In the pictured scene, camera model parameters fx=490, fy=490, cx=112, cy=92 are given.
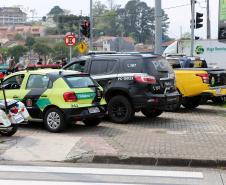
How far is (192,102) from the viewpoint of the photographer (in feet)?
52.6

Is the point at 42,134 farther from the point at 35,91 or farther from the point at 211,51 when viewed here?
the point at 211,51

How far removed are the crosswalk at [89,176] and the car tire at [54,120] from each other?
295 cm

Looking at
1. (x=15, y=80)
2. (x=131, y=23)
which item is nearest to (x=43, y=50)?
(x=131, y=23)

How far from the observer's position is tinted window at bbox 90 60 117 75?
42.7 feet

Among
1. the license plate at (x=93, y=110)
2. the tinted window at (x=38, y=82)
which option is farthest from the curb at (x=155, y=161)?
the tinted window at (x=38, y=82)

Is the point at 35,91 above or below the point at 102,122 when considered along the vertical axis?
above

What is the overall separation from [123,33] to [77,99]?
97.6 metres

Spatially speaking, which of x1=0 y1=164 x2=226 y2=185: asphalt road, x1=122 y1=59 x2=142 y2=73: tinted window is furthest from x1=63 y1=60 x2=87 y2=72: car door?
x1=0 y1=164 x2=226 y2=185: asphalt road

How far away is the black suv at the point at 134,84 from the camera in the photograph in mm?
12234

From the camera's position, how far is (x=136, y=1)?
117 meters

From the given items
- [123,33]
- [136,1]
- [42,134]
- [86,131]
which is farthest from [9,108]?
[136,1]

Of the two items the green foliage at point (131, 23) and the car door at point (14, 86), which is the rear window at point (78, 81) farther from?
the green foliage at point (131, 23)

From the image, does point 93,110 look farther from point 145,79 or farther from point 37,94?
point 145,79

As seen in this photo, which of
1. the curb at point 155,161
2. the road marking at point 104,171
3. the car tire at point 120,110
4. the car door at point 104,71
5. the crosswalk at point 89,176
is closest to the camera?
the crosswalk at point 89,176
